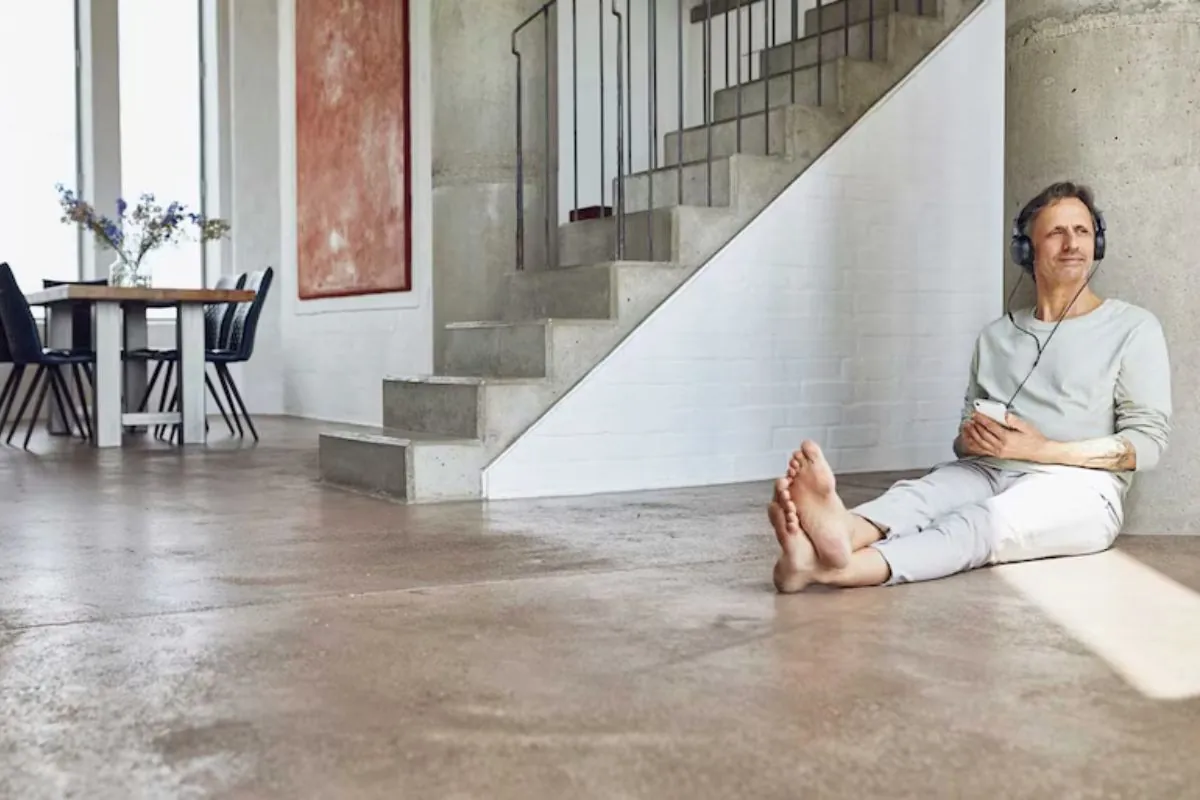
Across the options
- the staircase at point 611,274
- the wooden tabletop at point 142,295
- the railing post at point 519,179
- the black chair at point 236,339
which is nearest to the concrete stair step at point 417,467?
the staircase at point 611,274

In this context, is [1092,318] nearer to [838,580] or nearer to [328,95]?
[838,580]

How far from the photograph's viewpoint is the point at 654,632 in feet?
8.18

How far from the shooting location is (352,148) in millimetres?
8914


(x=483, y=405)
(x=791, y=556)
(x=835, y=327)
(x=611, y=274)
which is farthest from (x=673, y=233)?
(x=791, y=556)

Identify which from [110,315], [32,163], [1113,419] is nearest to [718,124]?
[1113,419]

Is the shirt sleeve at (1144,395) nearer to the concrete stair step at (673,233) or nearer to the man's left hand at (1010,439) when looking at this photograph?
the man's left hand at (1010,439)

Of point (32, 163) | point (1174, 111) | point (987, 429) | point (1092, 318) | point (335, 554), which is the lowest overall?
point (335, 554)

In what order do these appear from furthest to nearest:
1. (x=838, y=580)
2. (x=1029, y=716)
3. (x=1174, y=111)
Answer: (x=1174, y=111), (x=838, y=580), (x=1029, y=716)

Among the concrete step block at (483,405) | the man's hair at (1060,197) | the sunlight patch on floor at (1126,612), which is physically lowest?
the sunlight patch on floor at (1126,612)

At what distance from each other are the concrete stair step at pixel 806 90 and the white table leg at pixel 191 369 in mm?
3034

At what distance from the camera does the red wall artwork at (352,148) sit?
330 inches

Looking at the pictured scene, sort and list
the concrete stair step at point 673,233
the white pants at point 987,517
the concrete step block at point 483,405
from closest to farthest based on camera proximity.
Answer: the white pants at point 987,517 → the concrete step block at point 483,405 → the concrete stair step at point 673,233

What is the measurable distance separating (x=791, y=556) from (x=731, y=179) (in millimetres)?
2657

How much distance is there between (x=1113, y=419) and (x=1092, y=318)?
26 centimetres
